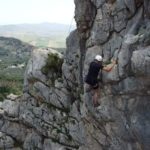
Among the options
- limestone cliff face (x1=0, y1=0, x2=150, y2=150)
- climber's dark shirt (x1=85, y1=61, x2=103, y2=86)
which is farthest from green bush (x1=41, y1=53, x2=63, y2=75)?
Result: climber's dark shirt (x1=85, y1=61, x2=103, y2=86)

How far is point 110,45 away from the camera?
35.8 m

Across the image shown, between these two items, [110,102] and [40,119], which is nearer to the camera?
[110,102]

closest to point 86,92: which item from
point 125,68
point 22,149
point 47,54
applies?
point 125,68

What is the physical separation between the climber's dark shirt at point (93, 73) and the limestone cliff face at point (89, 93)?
0.96 metres

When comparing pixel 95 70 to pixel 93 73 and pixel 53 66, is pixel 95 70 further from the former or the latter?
pixel 53 66

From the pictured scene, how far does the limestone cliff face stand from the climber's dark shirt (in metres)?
0.96

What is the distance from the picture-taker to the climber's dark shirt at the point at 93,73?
34.1 metres

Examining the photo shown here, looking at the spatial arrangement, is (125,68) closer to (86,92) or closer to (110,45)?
(110,45)

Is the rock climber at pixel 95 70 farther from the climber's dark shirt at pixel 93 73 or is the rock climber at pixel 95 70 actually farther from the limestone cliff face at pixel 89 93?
the limestone cliff face at pixel 89 93

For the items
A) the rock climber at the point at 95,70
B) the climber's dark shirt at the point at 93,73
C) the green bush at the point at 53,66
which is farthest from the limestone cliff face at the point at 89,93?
the climber's dark shirt at the point at 93,73

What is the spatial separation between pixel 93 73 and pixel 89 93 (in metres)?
3.84

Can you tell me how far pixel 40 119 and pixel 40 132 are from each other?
1710 mm

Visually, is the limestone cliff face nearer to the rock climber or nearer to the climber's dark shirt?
the rock climber

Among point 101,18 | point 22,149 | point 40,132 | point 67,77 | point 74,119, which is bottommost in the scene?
point 22,149
